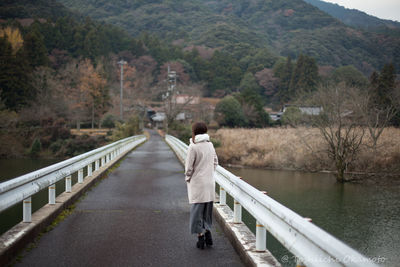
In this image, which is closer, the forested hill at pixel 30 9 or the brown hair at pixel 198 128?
the brown hair at pixel 198 128

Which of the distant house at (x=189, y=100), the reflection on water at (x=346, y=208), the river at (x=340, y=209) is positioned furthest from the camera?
the distant house at (x=189, y=100)

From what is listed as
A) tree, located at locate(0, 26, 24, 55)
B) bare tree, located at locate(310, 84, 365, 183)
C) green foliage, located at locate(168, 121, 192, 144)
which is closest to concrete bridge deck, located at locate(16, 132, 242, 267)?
bare tree, located at locate(310, 84, 365, 183)

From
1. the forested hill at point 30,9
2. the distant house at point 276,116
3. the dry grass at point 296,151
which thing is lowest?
the dry grass at point 296,151

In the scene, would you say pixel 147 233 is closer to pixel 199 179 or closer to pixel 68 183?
pixel 199 179

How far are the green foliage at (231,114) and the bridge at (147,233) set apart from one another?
50009 mm

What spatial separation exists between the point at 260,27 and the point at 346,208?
462 ft

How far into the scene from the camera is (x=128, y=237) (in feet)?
18.0

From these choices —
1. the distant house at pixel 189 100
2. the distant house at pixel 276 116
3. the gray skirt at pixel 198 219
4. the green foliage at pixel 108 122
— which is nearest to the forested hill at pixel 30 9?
the green foliage at pixel 108 122

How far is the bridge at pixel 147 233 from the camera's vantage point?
128 inches

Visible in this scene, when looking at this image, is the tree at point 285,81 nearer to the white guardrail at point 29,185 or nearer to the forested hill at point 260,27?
the forested hill at point 260,27

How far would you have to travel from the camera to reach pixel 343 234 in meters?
10.2

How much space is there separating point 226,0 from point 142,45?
100 m

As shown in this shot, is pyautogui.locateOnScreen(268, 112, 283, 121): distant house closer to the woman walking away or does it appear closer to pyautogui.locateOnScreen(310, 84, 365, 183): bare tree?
pyautogui.locateOnScreen(310, 84, 365, 183): bare tree

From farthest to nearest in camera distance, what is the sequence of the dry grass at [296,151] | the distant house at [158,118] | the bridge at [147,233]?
the distant house at [158,118], the dry grass at [296,151], the bridge at [147,233]
